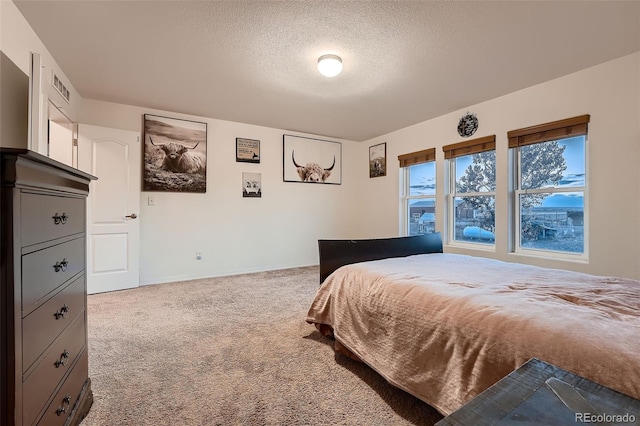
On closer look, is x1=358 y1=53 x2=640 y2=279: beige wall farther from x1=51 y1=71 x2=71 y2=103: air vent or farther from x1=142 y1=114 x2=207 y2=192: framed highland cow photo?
x1=51 y1=71 x2=71 y2=103: air vent

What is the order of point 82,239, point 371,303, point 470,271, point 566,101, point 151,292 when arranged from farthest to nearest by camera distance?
point 151,292, point 566,101, point 470,271, point 371,303, point 82,239

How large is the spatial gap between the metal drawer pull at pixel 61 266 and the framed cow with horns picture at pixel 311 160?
3.86 metres

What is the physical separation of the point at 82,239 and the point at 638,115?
4.14 metres

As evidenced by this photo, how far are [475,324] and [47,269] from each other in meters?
1.62

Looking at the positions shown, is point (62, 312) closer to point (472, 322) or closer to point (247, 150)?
point (472, 322)

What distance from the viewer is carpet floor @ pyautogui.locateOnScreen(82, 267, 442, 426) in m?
1.45

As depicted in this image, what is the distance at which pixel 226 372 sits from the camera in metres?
1.82

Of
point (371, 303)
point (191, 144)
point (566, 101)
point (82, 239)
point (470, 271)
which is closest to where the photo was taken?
point (82, 239)

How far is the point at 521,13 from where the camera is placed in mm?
1994

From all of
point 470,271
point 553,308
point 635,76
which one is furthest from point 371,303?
point 635,76

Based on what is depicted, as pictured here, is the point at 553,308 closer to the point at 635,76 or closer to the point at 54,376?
the point at 54,376

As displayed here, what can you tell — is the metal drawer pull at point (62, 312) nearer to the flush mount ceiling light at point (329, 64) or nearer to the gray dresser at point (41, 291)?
the gray dresser at point (41, 291)

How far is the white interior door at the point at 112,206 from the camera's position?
346 cm
